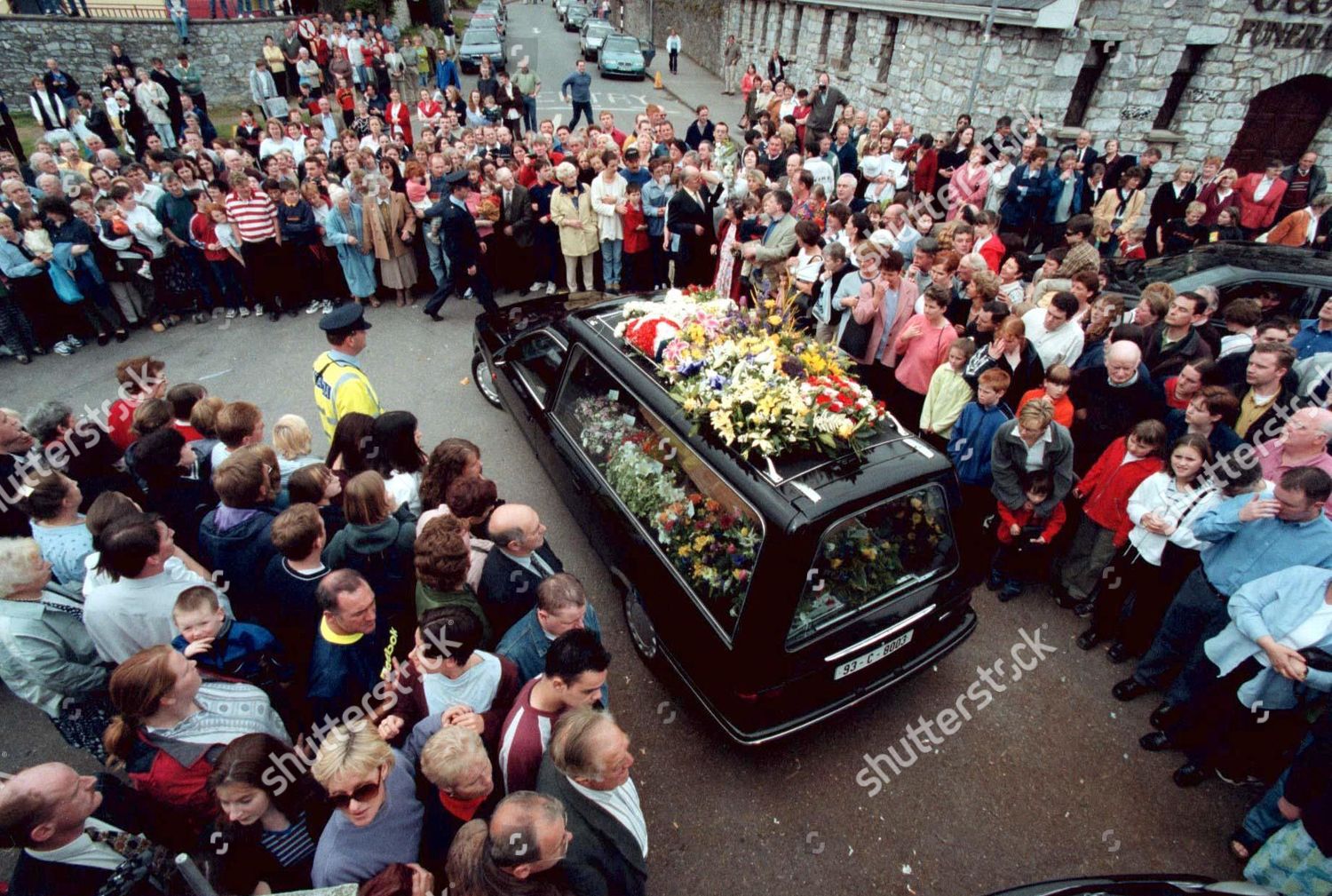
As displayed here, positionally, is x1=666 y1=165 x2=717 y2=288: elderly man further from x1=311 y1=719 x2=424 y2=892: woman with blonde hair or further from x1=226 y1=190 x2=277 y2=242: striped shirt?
x1=311 y1=719 x2=424 y2=892: woman with blonde hair

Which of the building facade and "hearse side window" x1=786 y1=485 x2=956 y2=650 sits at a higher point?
the building facade

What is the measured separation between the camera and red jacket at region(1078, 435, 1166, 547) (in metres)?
4.29

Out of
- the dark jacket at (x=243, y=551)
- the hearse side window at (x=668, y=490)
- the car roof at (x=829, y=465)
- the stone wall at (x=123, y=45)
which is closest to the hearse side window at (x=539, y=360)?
the hearse side window at (x=668, y=490)

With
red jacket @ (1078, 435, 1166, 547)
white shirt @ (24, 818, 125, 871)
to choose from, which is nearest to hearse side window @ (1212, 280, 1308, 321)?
red jacket @ (1078, 435, 1166, 547)

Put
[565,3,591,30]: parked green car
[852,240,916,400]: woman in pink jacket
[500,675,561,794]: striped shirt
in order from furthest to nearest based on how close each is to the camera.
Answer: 1. [565,3,591,30]: parked green car
2. [852,240,916,400]: woman in pink jacket
3. [500,675,561,794]: striped shirt

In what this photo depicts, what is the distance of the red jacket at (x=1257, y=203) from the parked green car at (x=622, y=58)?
22.7 meters

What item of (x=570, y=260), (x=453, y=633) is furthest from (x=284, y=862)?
(x=570, y=260)

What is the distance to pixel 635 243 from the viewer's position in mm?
9219

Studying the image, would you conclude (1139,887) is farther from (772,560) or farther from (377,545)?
(377,545)

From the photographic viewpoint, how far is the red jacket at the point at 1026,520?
15.3 ft

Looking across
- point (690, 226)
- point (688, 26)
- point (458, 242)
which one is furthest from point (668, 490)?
point (688, 26)

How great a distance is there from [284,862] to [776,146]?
1162 cm

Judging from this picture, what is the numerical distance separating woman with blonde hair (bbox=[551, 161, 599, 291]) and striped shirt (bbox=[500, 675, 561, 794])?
24.3ft

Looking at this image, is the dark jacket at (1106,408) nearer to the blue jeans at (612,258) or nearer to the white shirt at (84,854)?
the white shirt at (84,854)
